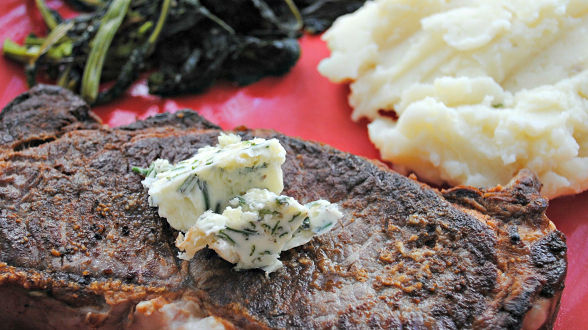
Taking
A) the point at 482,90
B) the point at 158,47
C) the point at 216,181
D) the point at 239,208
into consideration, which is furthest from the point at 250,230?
the point at 158,47

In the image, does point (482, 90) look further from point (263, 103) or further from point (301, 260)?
point (301, 260)

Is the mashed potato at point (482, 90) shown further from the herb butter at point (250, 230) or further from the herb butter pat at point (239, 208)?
the herb butter at point (250, 230)

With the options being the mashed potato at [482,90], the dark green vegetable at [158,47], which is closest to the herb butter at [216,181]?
the mashed potato at [482,90]

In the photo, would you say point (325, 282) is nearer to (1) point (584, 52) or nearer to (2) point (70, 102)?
(2) point (70, 102)

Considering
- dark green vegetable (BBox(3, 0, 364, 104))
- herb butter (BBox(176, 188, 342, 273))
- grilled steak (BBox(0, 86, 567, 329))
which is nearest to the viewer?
herb butter (BBox(176, 188, 342, 273))

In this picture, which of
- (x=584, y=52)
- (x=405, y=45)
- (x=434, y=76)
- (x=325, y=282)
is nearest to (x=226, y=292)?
(x=325, y=282)

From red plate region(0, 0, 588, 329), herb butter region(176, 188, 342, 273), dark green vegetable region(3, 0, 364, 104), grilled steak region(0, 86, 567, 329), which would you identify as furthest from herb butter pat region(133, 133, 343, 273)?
dark green vegetable region(3, 0, 364, 104)

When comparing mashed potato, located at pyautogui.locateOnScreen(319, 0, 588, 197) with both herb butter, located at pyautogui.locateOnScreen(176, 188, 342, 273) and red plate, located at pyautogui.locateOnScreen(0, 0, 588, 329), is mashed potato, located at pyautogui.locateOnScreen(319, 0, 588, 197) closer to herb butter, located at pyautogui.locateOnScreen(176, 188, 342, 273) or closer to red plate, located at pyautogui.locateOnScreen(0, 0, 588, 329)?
red plate, located at pyautogui.locateOnScreen(0, 0, 588, 329)
